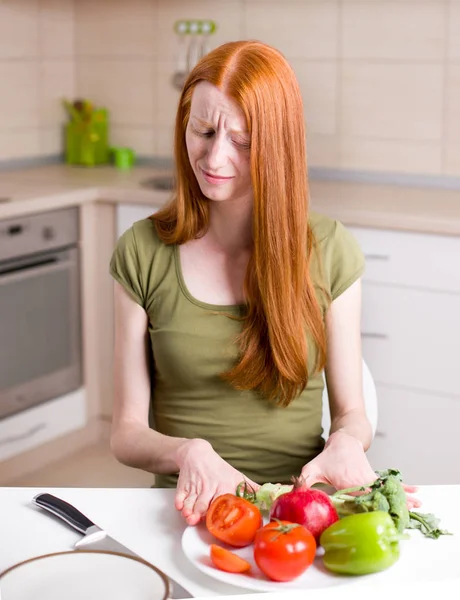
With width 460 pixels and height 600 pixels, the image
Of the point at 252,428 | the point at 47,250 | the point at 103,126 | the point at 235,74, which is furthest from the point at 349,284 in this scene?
the point at 103,126

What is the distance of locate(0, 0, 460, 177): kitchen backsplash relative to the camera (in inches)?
119

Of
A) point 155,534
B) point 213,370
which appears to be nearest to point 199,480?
point 155,534

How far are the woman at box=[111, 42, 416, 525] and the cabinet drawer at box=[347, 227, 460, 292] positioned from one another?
3.19 ft

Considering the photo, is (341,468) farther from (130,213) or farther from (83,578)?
(130,213)

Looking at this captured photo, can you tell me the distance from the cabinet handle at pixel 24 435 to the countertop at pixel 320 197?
70 centimetres

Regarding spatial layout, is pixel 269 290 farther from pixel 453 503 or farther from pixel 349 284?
pixel 453 503

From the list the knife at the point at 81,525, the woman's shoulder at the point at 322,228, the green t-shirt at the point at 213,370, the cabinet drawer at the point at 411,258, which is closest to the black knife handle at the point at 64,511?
the knife at the point at 81,525

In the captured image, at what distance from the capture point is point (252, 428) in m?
1.55

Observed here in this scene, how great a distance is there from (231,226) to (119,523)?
0.59 metres

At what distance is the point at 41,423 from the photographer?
3.08 m

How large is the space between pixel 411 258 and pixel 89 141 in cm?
150

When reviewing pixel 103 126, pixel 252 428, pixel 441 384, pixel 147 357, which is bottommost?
pixel 441 384

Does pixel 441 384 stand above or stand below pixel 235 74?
below

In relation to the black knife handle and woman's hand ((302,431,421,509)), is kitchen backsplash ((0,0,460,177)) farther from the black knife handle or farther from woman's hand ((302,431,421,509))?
the black knife handle
